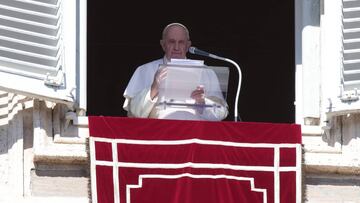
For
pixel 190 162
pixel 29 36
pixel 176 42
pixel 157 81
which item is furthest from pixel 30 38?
pixel 176 42

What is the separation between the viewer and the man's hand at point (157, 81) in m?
10.0

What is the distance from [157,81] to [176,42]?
2.35ft

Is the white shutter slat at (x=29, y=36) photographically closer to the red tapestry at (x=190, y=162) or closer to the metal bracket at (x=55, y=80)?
the metal bracket at (x=55, y=80)

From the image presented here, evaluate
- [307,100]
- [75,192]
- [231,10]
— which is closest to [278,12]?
[231,10]

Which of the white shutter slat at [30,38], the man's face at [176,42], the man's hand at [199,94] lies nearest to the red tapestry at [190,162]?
the man's hand at [199,94]

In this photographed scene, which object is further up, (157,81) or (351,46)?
(351,46)

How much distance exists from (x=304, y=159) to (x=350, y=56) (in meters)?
0.55

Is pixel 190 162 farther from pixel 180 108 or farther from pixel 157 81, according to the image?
pixel 157 81

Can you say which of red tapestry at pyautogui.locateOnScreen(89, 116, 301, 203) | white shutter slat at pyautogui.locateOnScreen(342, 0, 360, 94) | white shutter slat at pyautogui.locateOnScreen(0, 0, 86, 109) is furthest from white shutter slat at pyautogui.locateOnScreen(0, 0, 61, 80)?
white shutter slat at pyautogui.locateOnScreen(342, 0, 360, 94)

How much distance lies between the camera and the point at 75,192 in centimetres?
984

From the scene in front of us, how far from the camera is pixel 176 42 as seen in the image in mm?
10789

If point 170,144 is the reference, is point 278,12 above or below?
above

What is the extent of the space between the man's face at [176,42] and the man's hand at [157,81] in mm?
575

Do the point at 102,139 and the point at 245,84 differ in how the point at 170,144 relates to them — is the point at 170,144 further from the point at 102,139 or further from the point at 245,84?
the point at 245,84
